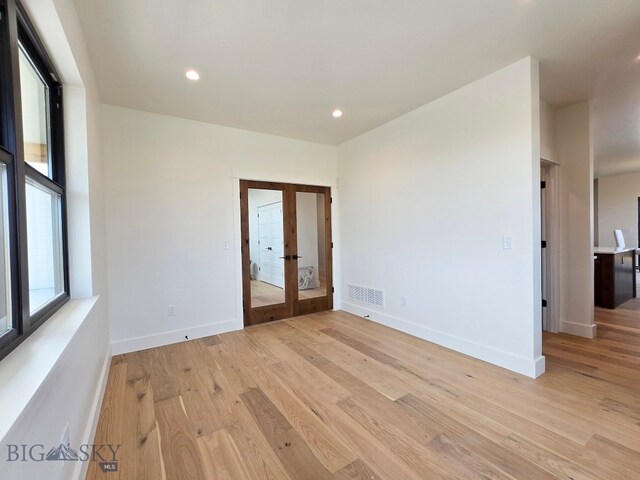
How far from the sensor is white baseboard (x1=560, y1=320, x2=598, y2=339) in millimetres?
3354

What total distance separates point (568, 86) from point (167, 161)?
4517 mm

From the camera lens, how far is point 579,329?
135 inches

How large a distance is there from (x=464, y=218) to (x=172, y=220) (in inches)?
132

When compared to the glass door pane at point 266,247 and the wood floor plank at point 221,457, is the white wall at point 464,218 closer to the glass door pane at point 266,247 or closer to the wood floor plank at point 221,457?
the glass door pane at point 266,247

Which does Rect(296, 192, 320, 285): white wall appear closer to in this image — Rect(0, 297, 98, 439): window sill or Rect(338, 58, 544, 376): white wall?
Rect(338, 58, 544, 376): white wall

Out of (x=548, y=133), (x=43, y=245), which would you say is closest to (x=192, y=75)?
(x=43, y=245)

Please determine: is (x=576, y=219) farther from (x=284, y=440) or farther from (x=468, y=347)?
(x=284, y=440)

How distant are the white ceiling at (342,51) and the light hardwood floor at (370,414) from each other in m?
2.76

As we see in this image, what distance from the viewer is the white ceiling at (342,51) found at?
76.3 inches

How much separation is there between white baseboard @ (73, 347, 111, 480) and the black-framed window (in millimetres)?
756

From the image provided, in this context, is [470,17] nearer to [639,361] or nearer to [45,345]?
[45,345]

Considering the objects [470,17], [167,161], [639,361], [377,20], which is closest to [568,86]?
[470,17]

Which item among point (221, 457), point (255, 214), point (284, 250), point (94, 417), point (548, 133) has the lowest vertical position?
point (221, 457)

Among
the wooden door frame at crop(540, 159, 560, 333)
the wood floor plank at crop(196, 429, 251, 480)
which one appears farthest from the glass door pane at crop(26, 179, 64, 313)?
the wooden door frame at crop(540, 159, 560, 333)
